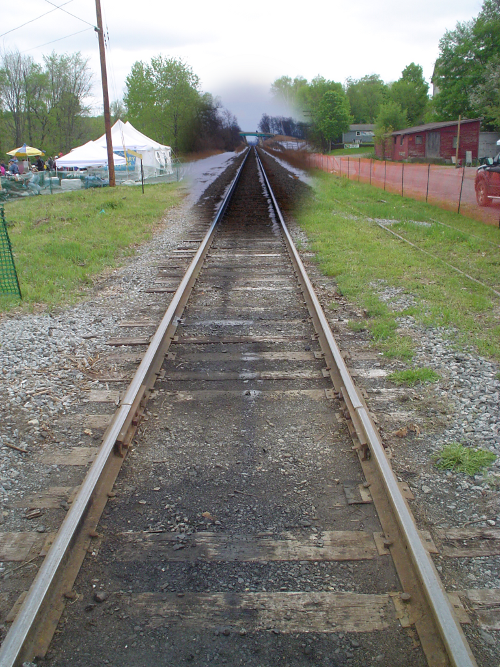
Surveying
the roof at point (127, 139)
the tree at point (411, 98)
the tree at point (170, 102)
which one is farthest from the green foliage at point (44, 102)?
the tree at point (411, 98)

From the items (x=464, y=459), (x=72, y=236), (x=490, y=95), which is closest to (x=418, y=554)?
(x=464, y=459)

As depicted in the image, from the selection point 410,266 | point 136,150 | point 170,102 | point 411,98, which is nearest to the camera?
point 410,266

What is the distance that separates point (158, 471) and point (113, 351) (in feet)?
8.21

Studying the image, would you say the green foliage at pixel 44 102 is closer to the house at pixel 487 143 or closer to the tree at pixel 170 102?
the tree at pixel 170 102

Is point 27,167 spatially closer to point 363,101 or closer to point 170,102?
point 170,102

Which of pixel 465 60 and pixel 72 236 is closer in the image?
pixel 72 236

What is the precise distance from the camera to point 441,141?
54.8 m

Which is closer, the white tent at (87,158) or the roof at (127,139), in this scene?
the white tent at (87,158)

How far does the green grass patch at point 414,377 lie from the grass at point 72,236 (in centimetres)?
519

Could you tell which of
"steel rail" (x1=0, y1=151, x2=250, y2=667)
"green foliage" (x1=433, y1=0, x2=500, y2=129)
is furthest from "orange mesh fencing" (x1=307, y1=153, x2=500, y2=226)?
"green foliage" (x1=433, y1=0, x2=500, y2=129)

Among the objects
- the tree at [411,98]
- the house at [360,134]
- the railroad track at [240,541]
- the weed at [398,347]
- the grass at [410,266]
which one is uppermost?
the tree at [411,98]

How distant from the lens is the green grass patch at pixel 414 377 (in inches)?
202

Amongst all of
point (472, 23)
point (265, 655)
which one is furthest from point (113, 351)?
point (472, 23)

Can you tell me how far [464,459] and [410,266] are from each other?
6.64m
